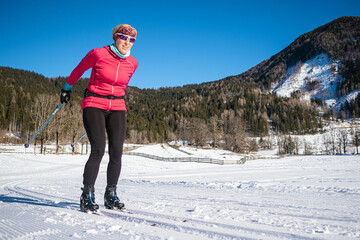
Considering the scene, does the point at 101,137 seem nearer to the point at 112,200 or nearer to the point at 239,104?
the point at 112,200

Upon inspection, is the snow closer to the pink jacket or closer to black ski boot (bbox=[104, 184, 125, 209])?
the pink jacket

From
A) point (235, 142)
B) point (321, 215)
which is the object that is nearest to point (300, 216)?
point (321, 215)

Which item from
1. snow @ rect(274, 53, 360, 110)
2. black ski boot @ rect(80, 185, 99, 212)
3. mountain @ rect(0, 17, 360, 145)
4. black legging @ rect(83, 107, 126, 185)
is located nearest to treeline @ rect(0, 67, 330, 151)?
mountain @ rect(0, 17, 360, 145)

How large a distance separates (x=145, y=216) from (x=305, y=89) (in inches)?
8390

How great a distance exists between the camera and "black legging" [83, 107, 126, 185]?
2131mm

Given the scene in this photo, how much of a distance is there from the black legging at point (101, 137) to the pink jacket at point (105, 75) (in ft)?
0.26

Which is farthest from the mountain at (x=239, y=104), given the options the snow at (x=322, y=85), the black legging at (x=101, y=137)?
the black legging at (x=101, y=137)

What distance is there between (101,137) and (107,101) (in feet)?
1.25

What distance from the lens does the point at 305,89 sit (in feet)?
601

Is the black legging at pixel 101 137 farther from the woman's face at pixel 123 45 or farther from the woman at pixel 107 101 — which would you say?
the woman's face at pixel 123 45

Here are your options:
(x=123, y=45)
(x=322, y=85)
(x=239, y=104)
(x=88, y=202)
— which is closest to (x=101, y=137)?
(x=88, y=202)

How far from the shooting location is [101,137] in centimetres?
218

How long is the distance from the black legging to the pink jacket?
0.08m

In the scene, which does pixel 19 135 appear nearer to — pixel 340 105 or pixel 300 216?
pixel 300 216
